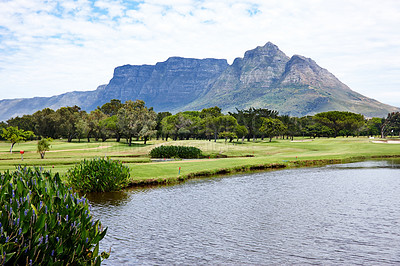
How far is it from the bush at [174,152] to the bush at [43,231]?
53.7 m

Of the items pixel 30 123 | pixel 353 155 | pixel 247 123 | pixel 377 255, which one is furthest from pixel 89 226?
pixel 30 123

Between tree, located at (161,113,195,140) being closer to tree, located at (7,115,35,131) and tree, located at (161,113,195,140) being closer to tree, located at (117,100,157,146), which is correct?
tree, located at (117,100,157,146)

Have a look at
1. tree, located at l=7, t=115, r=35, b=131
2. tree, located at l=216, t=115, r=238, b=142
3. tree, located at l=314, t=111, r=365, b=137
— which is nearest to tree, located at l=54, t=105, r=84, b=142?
tree, located at l=7, t=115, r=35, b=131

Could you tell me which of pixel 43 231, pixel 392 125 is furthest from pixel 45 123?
pixel 392 125

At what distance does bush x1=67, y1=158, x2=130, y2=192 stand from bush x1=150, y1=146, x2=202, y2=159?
1398 inches

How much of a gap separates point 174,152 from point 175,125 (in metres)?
65.8

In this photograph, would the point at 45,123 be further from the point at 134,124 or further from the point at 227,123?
the point at 227,123

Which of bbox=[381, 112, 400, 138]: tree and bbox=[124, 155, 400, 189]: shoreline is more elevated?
bbox=[381, 112, 400, 138]: tree

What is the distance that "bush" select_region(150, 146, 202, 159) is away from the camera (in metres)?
63.5

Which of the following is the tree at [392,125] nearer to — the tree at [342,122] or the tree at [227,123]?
the tree at [342,122]

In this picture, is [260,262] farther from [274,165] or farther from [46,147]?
[46,147]

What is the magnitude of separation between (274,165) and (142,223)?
33.1m

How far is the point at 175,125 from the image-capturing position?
129 meters

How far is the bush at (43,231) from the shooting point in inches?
306
